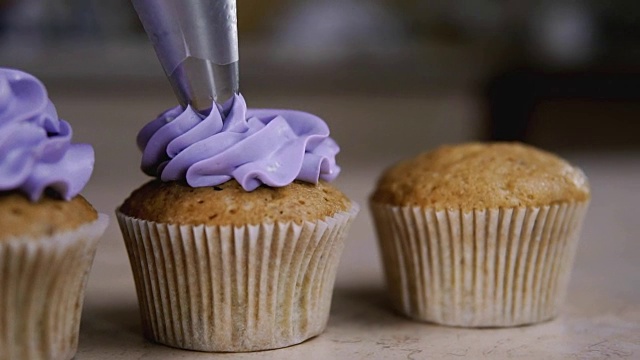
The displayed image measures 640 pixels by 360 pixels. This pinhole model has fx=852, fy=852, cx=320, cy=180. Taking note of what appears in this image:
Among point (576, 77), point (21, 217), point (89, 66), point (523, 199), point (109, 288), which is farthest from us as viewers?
point (576, 77)

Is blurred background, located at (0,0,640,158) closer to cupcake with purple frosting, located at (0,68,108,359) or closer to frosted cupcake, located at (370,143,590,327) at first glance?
frosted cupcake, located at (370,143,590,327)

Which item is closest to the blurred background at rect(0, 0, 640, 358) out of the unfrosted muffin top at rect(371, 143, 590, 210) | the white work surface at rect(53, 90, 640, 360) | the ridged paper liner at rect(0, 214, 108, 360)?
the white work surface at rect(53, 90, 640, 360)

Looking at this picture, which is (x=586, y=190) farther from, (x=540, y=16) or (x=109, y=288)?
(x=540, y=16)

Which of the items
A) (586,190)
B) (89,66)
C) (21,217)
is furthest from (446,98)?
(21,217)

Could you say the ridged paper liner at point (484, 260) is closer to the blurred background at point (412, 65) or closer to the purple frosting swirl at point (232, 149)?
the purple frosting swirl at point (232, 149)

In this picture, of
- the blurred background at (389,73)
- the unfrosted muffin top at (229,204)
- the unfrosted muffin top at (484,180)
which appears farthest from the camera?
the blurred background at (389,73)

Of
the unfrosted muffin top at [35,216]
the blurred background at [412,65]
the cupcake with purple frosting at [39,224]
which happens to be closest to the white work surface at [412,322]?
the cupcake with purple frosting at [39,224]
